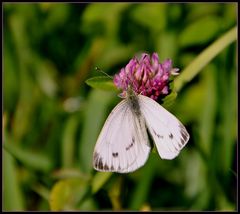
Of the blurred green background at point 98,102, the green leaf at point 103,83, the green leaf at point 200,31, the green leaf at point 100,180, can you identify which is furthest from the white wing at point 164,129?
the green leaf at point 200,31

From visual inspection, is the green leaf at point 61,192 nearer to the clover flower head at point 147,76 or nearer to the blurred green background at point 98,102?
the blurred green background at point 98,102

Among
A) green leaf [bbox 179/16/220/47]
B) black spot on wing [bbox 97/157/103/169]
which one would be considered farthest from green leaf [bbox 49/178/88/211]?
green leaf [bbox 179/16/220/47]

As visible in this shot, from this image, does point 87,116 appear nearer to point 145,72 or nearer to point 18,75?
point 18,75

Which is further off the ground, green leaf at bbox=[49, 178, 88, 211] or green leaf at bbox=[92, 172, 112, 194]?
green leaf at bbox=[92, 172, 112, 194]

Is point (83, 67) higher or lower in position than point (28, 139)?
higher

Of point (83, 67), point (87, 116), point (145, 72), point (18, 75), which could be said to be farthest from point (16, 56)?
point (145, 72)

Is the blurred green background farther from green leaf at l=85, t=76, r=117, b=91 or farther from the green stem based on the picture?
green leaf at l=85, t=76, r=117, b=91
